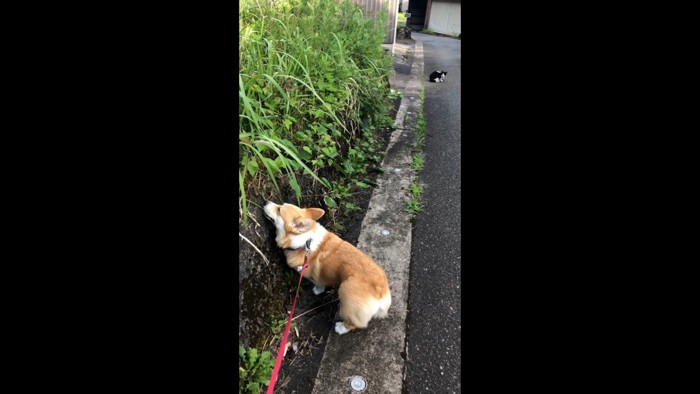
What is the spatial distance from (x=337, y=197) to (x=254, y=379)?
5.91 ft

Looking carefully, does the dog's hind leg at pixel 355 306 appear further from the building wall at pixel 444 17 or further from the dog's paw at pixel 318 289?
the building wall at pixel 444 17

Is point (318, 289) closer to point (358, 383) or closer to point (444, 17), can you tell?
point (358, 383)

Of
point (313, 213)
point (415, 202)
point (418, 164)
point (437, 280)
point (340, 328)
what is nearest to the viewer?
point (340, 328)

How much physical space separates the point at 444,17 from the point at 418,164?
2036cm

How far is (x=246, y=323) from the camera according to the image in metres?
1.81

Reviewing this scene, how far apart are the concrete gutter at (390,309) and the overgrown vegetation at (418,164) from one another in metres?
0.06

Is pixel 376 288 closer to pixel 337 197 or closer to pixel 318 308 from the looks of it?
pixel 318 308

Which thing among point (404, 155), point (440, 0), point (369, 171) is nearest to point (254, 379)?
point (369, 171)

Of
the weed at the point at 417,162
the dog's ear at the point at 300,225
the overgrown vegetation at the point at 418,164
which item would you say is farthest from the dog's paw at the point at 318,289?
the weed at the point at 417,162

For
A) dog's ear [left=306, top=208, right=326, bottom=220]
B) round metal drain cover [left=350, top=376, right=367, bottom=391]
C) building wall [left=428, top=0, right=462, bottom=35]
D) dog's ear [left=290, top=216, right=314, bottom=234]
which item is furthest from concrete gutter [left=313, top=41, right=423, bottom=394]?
building wall [left=428, top=0, right=462, bottom=35]

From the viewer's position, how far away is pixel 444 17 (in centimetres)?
2062

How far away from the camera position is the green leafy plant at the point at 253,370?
164cm

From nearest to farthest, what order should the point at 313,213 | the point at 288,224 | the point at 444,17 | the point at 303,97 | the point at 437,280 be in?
the point at 288,224 → the point at 313,213 → the point at 437,280 → the point at 303,97 → the point at 444,17

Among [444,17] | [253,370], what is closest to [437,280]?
[253,370]
